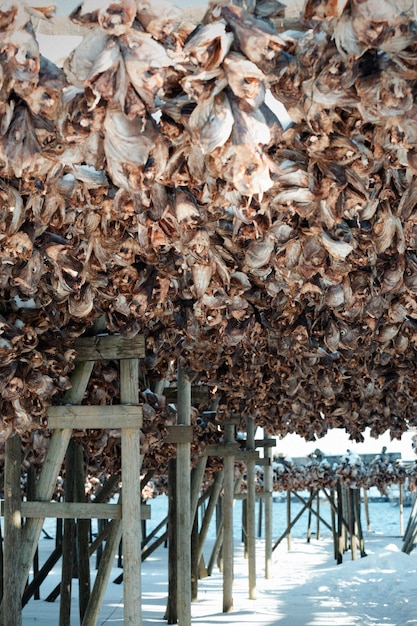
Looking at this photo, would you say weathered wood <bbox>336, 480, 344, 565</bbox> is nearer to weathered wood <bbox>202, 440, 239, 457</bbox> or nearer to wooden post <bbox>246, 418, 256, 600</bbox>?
wooden post <bbox>246, 418, 256, 600</bbox>

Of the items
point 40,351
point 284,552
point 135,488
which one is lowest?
point 284,552

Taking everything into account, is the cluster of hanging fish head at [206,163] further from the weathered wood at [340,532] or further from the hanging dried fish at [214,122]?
the weathered wood at [340,532]

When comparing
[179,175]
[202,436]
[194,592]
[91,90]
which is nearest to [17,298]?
[179,175]

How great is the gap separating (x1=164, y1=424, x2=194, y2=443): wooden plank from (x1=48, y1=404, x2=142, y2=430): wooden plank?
8.63 feet

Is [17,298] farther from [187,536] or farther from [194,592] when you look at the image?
[194,592]

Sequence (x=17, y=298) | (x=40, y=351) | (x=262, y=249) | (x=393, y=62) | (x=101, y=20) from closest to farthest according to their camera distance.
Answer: (x=101, y=20) < (x=393, y=62) < (x=262, y=249) < (x=17, y=298) < (x=40, y=351)

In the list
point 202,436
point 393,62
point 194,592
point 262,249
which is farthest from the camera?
point 194,592

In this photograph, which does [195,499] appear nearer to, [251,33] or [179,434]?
[179,434]

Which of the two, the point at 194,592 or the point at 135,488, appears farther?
the point at 194,592

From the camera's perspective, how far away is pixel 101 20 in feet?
8.57

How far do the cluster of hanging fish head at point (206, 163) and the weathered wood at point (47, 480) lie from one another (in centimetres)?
64

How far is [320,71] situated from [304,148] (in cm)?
62

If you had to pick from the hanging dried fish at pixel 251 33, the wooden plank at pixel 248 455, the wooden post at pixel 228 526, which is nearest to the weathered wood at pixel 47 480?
the hanging dried fish at pixel 251 33

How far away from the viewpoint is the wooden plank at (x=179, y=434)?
9373mm
